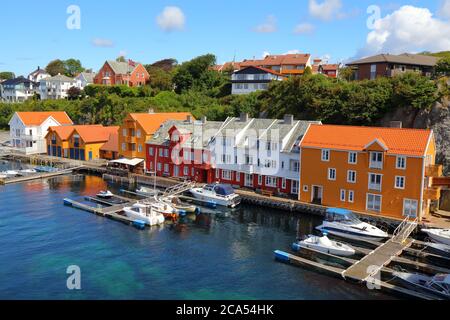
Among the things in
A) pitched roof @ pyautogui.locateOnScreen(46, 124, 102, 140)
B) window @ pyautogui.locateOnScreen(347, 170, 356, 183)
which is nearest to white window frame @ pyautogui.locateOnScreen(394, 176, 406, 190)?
window @ pyautogui.locateOnScreen(347, 170, 356, 183)

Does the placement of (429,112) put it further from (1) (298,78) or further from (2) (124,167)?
(2) (124,167)

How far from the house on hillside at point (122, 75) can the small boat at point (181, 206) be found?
76848 millimetres

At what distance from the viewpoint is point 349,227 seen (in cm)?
3797

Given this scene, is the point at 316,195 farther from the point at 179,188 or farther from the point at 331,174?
the point at 179,188

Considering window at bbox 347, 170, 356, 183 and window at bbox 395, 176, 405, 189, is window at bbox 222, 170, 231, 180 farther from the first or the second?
window at bbox 395, 176, 405, 189

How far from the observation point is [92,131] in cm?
7588

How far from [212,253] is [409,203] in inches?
763

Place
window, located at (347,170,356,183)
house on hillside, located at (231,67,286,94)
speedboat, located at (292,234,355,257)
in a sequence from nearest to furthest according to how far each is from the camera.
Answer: speedboat, located at (292,234,355,257), window, located at (347,170,356,183), house on hillside, located at (231,67,286,94)

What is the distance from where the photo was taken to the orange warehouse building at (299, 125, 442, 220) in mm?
39688

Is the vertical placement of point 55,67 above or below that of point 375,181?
above

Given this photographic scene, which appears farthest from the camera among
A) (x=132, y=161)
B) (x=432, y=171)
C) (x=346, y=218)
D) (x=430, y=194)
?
(x=132, y=161)

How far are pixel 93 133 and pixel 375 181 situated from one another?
51243mm

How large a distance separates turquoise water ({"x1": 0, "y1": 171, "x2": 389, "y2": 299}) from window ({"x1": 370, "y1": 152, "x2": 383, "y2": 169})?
8077 mm

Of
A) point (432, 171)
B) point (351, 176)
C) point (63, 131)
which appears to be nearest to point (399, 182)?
point (432, 171)
